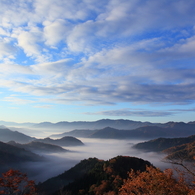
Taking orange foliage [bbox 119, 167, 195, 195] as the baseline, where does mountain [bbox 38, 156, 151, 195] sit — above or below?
below

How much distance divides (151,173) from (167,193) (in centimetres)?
360

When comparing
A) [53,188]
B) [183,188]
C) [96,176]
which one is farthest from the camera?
[53,188]

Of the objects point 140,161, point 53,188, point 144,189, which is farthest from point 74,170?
point 144,189

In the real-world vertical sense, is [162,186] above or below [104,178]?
above

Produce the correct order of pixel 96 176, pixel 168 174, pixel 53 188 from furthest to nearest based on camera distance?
pixel 53 188
pixel 96 176
pixel 168 174

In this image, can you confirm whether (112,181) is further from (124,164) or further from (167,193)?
(167,193)

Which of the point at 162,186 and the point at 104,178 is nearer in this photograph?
the point at 162,186

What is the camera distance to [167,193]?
2614cm

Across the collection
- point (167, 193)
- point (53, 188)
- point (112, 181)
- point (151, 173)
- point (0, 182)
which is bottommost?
point (53, 188)

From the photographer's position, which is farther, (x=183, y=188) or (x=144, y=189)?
(x=144, y=189)

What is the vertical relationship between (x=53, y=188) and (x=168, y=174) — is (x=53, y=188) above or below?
below

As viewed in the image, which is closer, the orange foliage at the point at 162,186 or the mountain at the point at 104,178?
the orange foliage at the point at 162,186

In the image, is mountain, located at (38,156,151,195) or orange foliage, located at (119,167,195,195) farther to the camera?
mountain, located at (38,156,151,195)

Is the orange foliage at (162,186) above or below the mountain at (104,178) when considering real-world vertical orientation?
above
